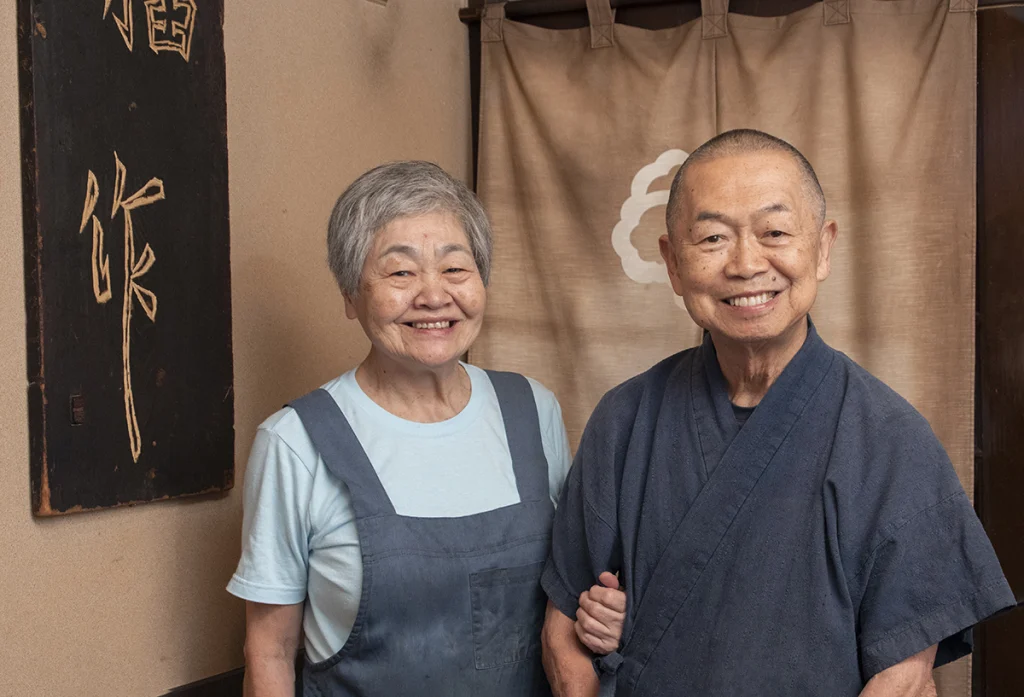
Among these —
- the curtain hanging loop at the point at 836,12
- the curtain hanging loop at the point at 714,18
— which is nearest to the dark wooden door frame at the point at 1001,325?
the curtain hanging loop at the point at 836,12

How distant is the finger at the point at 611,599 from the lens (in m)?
1.47

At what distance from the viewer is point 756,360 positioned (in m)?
1.47

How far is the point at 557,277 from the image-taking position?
2.57 metres

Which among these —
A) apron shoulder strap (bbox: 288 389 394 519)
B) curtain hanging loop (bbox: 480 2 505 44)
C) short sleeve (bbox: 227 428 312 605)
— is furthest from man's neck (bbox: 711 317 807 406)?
curtain hanging loop (bbox: 480 2 505 44)

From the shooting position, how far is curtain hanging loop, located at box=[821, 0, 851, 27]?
229 centimetres

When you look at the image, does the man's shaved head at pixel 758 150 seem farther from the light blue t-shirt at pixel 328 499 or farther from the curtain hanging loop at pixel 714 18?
the curtain hanging loop at pixel 714 18

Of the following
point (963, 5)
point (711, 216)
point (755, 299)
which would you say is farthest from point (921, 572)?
point (963, 5)

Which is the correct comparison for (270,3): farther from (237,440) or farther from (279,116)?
(237,440)

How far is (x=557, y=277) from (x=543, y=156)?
31 cm

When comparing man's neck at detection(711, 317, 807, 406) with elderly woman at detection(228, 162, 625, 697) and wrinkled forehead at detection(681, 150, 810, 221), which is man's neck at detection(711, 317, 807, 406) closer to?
wrinkled forehead at detection(681, 150, 810, 221)

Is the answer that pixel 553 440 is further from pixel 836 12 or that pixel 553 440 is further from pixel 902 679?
pixel 836 12

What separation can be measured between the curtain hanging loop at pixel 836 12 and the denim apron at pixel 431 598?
1384 millimetres

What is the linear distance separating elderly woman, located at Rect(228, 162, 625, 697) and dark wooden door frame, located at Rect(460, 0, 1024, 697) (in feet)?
3.74

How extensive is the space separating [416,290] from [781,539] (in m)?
0.69
